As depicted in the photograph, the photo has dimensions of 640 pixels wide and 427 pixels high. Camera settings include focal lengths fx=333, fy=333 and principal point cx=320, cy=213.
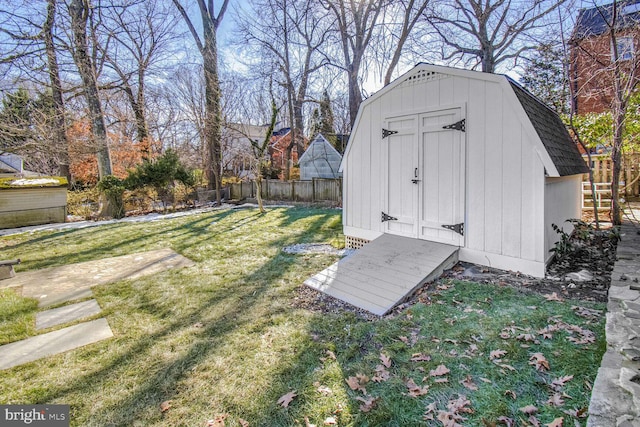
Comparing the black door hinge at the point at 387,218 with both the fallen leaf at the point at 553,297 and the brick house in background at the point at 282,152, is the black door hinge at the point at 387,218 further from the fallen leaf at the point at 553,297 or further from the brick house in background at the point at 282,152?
the brick house in background at the point at 282,152

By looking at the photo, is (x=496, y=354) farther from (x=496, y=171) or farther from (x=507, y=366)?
(x=496, y=171)

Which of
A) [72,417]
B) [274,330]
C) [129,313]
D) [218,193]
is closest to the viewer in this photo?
[72,417]

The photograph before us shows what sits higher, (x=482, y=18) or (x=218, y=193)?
(x=482, y=18)

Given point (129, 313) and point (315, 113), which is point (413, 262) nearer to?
point (129, 313)

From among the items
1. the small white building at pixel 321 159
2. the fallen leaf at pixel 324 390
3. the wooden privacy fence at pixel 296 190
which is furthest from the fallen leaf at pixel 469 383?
the small white building at pixel 321 159

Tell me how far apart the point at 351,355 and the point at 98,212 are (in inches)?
452

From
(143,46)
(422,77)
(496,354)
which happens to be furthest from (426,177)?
(143,46)

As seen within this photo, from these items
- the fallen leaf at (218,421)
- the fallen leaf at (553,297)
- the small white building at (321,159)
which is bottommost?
the fallen leaf at (218,421)

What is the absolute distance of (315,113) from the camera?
2192 centimetres

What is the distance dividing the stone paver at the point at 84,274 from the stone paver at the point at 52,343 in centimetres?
99

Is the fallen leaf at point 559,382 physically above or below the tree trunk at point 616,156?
below

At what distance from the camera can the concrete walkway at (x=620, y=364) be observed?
1.62 meters

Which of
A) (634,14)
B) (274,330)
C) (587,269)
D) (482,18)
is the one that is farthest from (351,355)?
(482,18)

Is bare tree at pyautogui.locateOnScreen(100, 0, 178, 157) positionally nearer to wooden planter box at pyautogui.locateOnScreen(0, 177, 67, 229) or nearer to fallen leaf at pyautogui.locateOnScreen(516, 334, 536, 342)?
wooden planter box at pyautogui.locateOnScreen(0, 177, 67, 229)
